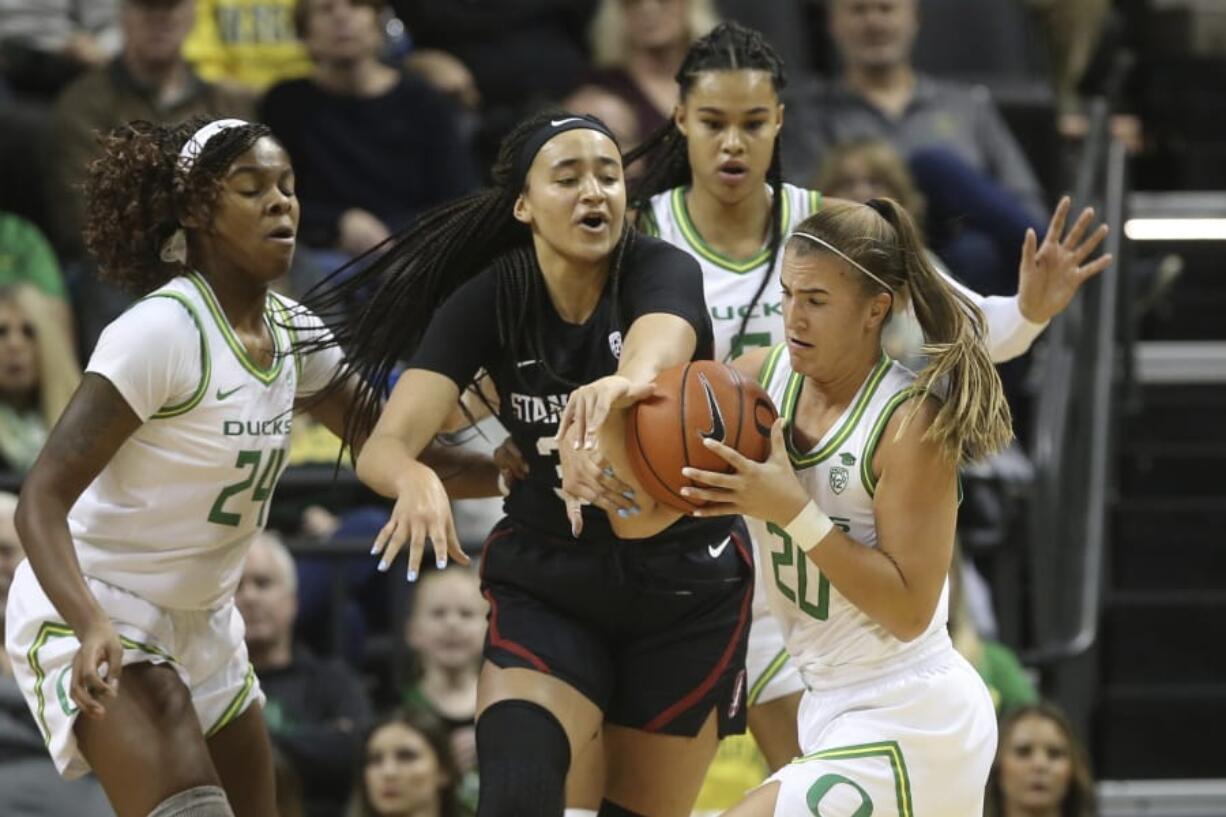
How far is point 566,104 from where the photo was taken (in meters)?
8.20

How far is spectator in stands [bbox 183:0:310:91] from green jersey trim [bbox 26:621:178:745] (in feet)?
15.4

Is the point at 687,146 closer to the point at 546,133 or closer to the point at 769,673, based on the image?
the point at 546,133

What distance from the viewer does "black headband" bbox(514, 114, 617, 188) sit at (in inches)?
175

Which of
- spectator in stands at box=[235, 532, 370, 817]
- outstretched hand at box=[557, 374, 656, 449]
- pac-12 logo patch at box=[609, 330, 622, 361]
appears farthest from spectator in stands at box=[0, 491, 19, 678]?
outstretched hand at box=[557, 374, 656, 449]

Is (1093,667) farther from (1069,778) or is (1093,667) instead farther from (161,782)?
(161,782)

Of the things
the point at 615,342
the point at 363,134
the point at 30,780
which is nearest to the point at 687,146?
the point at 615,342

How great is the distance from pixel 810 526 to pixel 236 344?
1.22 m

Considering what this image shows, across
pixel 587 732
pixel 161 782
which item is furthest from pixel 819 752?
pixel 161 782

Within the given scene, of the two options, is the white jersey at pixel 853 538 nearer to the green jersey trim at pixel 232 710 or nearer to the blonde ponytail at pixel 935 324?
the blonde ponytail at pixel 935 324

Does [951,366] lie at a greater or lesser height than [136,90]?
lesser

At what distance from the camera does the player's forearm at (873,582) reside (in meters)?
4.09

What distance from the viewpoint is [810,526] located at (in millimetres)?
4070

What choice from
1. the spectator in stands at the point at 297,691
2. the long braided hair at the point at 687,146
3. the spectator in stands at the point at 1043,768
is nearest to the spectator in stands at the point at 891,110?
the spectator in stands at the point at 1043,768

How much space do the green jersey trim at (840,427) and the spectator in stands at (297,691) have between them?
2691 mm
